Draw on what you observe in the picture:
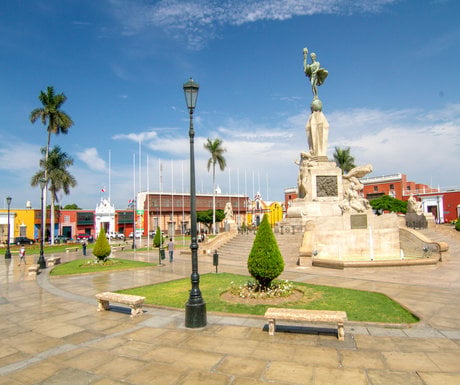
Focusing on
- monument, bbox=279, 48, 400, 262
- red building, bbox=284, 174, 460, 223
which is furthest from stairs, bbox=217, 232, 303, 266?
red building, bbox=284, 174, 460, 223

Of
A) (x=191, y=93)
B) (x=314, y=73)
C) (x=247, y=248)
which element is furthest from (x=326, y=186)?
(x=191, y=93)

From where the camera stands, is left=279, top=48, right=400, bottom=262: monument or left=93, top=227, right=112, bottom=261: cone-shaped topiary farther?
left=93, top=227, right=112, bottom=261: cone-shaped topiary

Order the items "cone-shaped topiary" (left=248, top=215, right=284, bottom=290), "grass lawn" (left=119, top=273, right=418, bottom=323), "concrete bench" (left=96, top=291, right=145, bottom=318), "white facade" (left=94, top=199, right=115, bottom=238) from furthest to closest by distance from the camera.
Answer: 1. "white facade" (left=94, top=199, right=115, bottom=238)
2. "cone-shaped topiary" (left=248, top=215, right=284, bottom=290)
3. "concrete bench" (left=96, top=291, right=145, bottom=318)
4. "grass lawn" (left=119, top=273, right=418, bottom=323)

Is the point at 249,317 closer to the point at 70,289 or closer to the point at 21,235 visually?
the point at 70,289

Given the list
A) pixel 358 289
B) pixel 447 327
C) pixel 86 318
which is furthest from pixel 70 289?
pixel 447 327

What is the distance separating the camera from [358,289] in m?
11.1

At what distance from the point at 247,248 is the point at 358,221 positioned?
8123 mm

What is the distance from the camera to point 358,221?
66.4 ft

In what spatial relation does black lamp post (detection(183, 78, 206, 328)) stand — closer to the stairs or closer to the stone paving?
the stone paving

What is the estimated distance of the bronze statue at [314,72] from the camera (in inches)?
1084

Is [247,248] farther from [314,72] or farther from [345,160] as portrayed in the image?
[345,160]

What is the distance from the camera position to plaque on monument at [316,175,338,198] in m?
24.5

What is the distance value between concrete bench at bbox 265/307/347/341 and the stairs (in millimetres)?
11020

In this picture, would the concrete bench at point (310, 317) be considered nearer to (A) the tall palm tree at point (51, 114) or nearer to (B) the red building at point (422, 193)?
(A) the tall palm tree at point (51, 114)
